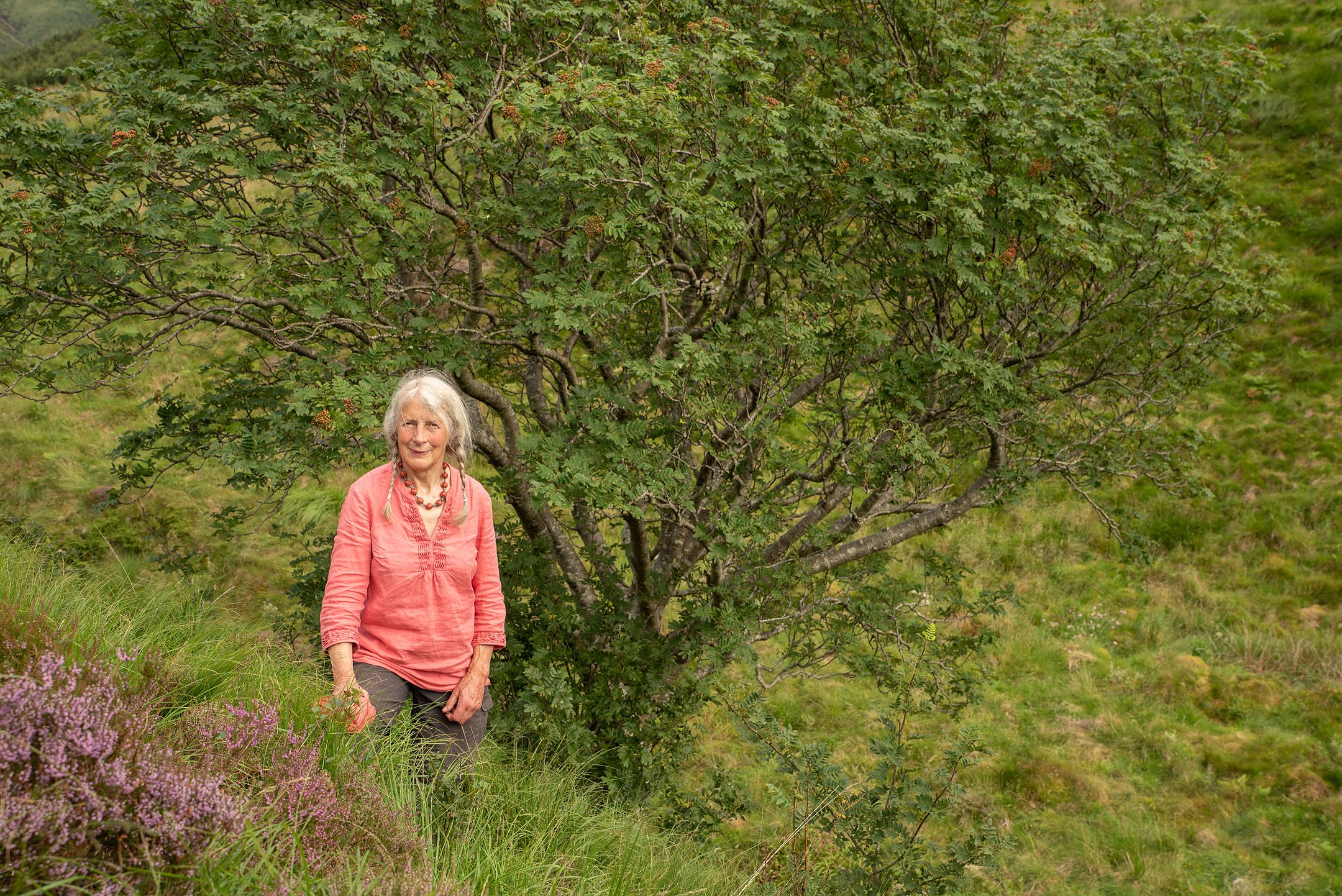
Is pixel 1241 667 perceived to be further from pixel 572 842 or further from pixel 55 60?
pixel 55 60

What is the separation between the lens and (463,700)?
3293 millimetres

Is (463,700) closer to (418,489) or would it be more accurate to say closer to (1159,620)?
(418,489)

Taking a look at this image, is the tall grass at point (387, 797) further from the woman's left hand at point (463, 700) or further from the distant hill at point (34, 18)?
the distant hill at point (34, 18)

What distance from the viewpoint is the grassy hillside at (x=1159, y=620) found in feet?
23.1

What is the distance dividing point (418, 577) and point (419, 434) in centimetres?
51

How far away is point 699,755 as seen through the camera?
791 cm

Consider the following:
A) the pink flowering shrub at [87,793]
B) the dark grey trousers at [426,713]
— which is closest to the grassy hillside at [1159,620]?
the dark grey trousers at [426,713]

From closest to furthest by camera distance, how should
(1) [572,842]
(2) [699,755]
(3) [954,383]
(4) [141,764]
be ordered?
(4) [141,764], (1) [572,842], (3) [954,383], (2) [699,755]

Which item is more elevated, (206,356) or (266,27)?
(266,27)

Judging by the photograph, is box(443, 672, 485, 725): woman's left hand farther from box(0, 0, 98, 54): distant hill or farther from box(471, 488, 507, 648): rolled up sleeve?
box(0, 0, 98, 54): distant hill

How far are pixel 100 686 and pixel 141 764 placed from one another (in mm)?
262

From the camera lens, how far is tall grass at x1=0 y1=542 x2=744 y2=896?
2270mm

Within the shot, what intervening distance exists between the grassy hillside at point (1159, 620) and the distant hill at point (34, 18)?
486ft

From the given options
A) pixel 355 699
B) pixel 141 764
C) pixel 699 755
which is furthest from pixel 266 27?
pixel 699 755
